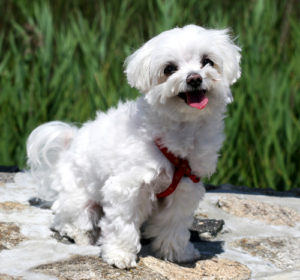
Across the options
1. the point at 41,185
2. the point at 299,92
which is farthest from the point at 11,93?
the point at 299,92

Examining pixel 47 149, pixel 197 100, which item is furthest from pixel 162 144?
pixel 47 149

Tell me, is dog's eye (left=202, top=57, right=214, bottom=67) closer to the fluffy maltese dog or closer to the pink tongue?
the fluffy maltese dog

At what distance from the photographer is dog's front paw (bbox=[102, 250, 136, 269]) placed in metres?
2.74

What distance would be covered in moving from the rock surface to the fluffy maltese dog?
114mm

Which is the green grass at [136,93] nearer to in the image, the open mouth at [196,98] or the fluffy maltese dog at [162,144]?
the fluffy maltese dog at [162,144]

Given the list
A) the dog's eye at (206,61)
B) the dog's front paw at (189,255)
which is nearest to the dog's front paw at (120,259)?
the dog's front paw at (189,255)

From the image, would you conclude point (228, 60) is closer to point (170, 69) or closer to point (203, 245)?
point (170, 69)

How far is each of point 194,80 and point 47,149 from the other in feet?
4.04

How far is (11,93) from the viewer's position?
14.7 feet

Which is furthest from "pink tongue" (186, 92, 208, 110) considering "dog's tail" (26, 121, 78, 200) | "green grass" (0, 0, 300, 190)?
"green grass" (0, 0, 300, 190)

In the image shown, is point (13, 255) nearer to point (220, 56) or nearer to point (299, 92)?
point (220, 56)

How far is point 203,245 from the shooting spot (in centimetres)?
328

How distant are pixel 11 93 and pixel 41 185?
1.26 meters

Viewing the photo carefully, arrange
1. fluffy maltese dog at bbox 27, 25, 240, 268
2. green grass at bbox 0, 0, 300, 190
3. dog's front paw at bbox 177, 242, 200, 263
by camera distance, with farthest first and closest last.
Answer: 1. green grass at bbox 0, 0, 300, 190
2. dog's front paw at bbox 177, 242, 200, 263
3. fluffy maltese dog at bbox 27, 25, 240, 268
